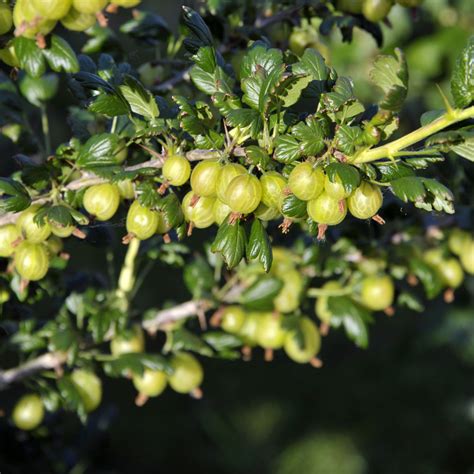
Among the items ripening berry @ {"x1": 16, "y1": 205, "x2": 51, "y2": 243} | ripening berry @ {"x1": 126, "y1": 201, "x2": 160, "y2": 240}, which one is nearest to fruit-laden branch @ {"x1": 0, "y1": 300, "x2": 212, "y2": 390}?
ripening berry @ {"x1": 16, "y1": 205, "x2": 51, "y2": 243}

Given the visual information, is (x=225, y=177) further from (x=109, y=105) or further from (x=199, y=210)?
(x=109, y=105)

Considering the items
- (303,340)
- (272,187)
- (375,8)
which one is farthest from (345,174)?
(303,340)

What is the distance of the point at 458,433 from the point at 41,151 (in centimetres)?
293

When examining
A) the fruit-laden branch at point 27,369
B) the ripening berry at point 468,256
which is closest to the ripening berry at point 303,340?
the ripening berry at point 468,256

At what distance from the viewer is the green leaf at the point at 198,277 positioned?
6.31ft

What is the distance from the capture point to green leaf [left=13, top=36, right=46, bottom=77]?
3.78ft

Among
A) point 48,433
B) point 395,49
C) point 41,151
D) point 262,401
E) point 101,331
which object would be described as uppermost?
point 395,49

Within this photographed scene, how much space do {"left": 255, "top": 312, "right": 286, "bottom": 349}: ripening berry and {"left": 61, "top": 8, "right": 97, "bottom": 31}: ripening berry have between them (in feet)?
3.22

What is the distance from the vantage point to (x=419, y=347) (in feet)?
14.3

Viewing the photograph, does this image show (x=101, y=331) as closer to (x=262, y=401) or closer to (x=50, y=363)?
(x=50, y=363)

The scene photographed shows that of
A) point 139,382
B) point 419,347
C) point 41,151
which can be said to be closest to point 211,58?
point 41,151

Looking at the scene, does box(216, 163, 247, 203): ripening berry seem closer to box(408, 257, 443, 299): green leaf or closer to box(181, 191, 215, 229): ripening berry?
box(181, 191, 215, 229): ripening berry

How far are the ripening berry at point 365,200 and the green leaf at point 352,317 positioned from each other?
→ 74 centimetres

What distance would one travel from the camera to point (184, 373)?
6.09 ft
